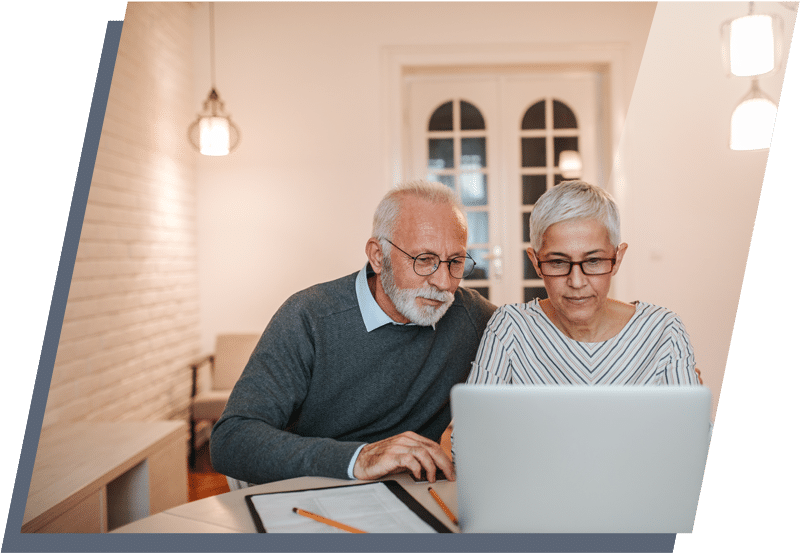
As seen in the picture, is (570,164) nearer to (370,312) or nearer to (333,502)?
(370,312)

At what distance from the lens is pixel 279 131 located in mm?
2484

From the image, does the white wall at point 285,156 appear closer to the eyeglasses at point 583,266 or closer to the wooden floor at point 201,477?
the wooden floor at point 201,477

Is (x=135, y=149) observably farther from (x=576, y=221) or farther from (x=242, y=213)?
(x=576, y=221)

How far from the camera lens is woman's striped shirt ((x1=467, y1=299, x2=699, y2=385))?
1233 mm

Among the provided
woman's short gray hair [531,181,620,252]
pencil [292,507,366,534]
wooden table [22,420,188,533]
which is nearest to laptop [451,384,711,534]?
pencil [292,507,366,534]

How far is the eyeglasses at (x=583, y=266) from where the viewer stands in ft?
4.01

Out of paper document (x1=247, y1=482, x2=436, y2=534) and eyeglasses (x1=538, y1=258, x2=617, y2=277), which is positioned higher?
eyeglasses (x1=538, y1=258, x2=617, y2=277)

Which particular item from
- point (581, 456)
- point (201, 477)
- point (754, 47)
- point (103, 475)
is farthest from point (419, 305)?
point (201, 477)

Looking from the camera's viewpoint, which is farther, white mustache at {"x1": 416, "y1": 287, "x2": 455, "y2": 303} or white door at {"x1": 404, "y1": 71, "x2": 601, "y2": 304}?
white door at {"x1": 404, "y1": 71, "x2": 601, "y2": 304}

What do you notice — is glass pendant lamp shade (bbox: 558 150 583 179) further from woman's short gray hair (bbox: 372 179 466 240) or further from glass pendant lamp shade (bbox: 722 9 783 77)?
woman's short gray hair (bbox: 372 179 466 240)

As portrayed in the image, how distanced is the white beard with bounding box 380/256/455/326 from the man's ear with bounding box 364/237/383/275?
0.24ft

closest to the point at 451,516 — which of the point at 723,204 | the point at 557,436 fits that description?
the point at 557,436

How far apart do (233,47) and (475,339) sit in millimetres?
1681

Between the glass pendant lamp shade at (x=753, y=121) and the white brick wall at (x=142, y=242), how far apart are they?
1885 millimetres
